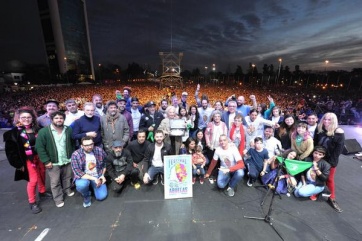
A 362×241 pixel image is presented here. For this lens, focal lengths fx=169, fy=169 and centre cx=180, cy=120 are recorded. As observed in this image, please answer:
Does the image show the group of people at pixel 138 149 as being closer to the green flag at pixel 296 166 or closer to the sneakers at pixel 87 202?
the sneakers at pixel 87 202

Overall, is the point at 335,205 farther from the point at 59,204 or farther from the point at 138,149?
the point at 59,204

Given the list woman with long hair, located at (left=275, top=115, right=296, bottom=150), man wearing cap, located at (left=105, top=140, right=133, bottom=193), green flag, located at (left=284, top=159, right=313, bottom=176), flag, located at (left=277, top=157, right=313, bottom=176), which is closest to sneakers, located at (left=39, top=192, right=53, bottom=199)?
man wearing cap, located at (left=105, top=140, right=133, bottom=193)

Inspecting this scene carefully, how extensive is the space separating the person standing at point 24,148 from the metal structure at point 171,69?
17.9m

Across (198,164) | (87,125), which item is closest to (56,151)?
(87,125)

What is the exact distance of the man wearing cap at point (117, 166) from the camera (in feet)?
11.7

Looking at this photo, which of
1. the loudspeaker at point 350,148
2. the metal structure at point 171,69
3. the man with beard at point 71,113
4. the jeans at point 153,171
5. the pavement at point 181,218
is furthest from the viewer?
the metal structure at point 171,69

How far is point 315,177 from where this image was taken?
3441 mm

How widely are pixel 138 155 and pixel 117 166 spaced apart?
52 centimetres

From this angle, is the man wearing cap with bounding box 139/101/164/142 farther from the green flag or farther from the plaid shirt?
the green flag

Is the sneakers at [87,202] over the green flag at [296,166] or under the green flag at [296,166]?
under

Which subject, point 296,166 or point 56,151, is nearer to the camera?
point 56,151

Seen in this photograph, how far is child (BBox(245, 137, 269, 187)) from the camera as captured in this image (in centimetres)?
386

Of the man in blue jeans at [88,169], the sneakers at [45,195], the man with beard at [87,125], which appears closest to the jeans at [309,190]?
the man in blue jeans at [88,169]

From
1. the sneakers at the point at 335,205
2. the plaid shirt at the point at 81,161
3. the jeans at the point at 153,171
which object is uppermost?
the plaid shirt at the point at 81,161
